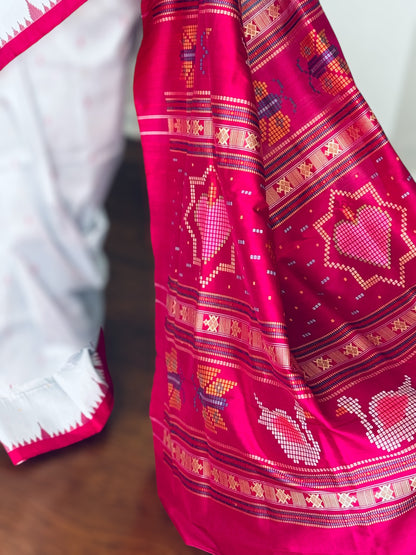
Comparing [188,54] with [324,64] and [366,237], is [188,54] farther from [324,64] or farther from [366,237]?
[366,237]

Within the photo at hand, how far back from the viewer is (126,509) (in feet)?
3.01

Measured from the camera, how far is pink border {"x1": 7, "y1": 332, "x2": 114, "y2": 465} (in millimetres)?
979

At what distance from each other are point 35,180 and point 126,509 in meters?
0.48

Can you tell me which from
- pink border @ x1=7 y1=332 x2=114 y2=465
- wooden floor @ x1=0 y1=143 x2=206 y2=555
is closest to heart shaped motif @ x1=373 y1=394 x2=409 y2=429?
wooden floor @ x1=0 y1=143 x2=206 y2=555

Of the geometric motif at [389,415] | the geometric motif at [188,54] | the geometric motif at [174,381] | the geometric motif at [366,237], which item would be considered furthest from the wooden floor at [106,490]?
the geometric motif at [188,54]

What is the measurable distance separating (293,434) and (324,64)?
19.0 inches

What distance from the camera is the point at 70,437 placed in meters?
1.01

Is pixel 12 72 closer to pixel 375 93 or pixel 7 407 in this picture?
pixel 7 407

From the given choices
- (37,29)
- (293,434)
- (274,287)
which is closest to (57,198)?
(37,29)

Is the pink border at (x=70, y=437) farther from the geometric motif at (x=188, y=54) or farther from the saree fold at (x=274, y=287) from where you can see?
the geometric motif at (x=188, y=54)

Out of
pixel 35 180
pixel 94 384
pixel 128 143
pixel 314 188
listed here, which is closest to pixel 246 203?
pixel 314 188

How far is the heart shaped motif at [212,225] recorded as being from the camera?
775mm

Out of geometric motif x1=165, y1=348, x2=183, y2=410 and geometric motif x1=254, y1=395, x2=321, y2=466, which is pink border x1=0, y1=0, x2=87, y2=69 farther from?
geometric motif x1=254, y1=395, x2=321, y2=466

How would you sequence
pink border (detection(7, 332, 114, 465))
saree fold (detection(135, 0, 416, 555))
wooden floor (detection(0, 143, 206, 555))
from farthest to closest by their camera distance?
pink border (detection(7, 332, 114, 465)), wooden floor (detection(0, 143, 206, 555)), saree fold (detection(135, 0, 416, 555))
